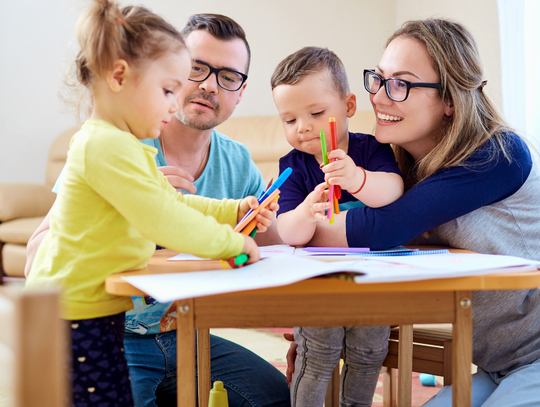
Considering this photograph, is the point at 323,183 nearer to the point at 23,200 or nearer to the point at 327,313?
the point at 327,313

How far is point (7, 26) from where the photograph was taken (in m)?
4.08

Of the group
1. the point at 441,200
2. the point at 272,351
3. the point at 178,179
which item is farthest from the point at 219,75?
the point at 272,351

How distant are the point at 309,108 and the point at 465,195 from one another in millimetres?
422

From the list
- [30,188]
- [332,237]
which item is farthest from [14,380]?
[30,188]

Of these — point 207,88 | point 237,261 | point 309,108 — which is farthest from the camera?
point 207,88

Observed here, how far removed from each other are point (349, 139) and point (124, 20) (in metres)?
0.67

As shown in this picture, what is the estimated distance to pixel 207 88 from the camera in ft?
4.38

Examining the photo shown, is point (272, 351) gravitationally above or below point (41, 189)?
below

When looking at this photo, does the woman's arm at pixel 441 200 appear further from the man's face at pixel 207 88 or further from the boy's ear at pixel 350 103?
the man's face at pixel 207 88

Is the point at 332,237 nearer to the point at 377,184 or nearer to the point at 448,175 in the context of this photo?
the point at 377,184

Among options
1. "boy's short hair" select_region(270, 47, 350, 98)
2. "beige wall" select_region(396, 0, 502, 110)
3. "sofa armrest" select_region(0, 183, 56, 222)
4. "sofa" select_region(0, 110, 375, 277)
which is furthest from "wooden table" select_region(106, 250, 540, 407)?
"sofa armrest" select_region(0, 183, 56, 222)

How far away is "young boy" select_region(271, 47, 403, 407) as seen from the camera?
987 millimetres

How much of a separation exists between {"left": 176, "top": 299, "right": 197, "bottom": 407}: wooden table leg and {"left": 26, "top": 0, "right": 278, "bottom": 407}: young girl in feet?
0.27

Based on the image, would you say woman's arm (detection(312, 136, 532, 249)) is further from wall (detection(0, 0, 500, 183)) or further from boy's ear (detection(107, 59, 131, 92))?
wall (detection(0, 0, 500, 183))
